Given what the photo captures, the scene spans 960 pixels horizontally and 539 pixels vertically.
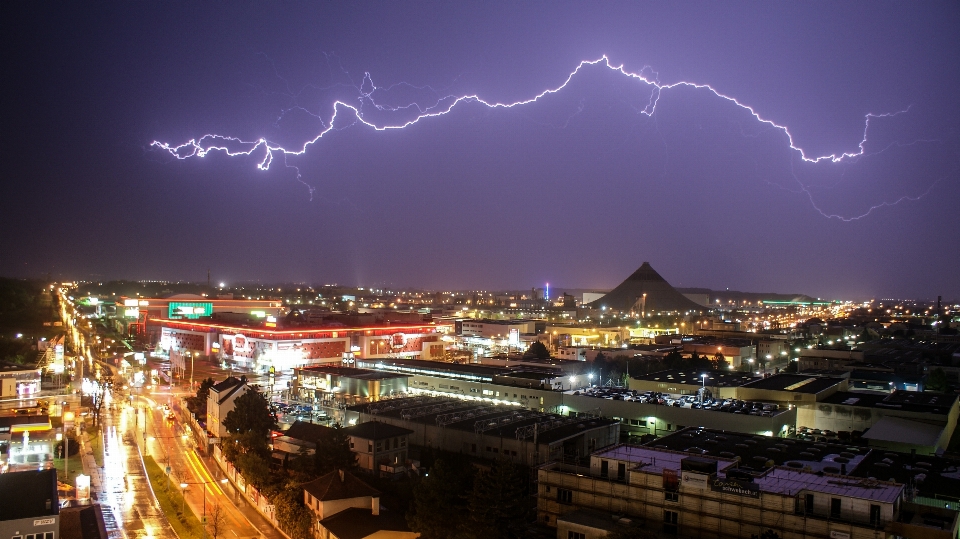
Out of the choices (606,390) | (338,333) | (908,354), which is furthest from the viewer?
(338,333)

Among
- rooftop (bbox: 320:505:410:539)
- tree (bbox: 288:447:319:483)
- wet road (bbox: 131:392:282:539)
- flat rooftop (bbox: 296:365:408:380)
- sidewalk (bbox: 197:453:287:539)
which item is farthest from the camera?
flat rooftop (bbox: 296:365:408:380)

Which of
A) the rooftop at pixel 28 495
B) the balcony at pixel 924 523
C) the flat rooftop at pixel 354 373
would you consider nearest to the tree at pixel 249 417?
the rooftop at pixel 28 495

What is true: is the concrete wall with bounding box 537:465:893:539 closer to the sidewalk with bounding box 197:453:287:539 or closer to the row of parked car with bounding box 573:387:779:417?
the sidewalk with bounding box 197:453:287:539

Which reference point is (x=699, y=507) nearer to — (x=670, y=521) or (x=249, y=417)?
(x=670, y=521)

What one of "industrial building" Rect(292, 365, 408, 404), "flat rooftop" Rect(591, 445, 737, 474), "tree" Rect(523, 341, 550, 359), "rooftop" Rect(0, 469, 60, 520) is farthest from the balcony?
"tree" Rect(523, 341, 550, 359)

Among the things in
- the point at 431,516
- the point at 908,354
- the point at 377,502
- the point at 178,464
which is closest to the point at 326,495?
the point at 377,502

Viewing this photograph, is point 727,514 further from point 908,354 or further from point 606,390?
point 908,354

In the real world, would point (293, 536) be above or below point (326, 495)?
below
